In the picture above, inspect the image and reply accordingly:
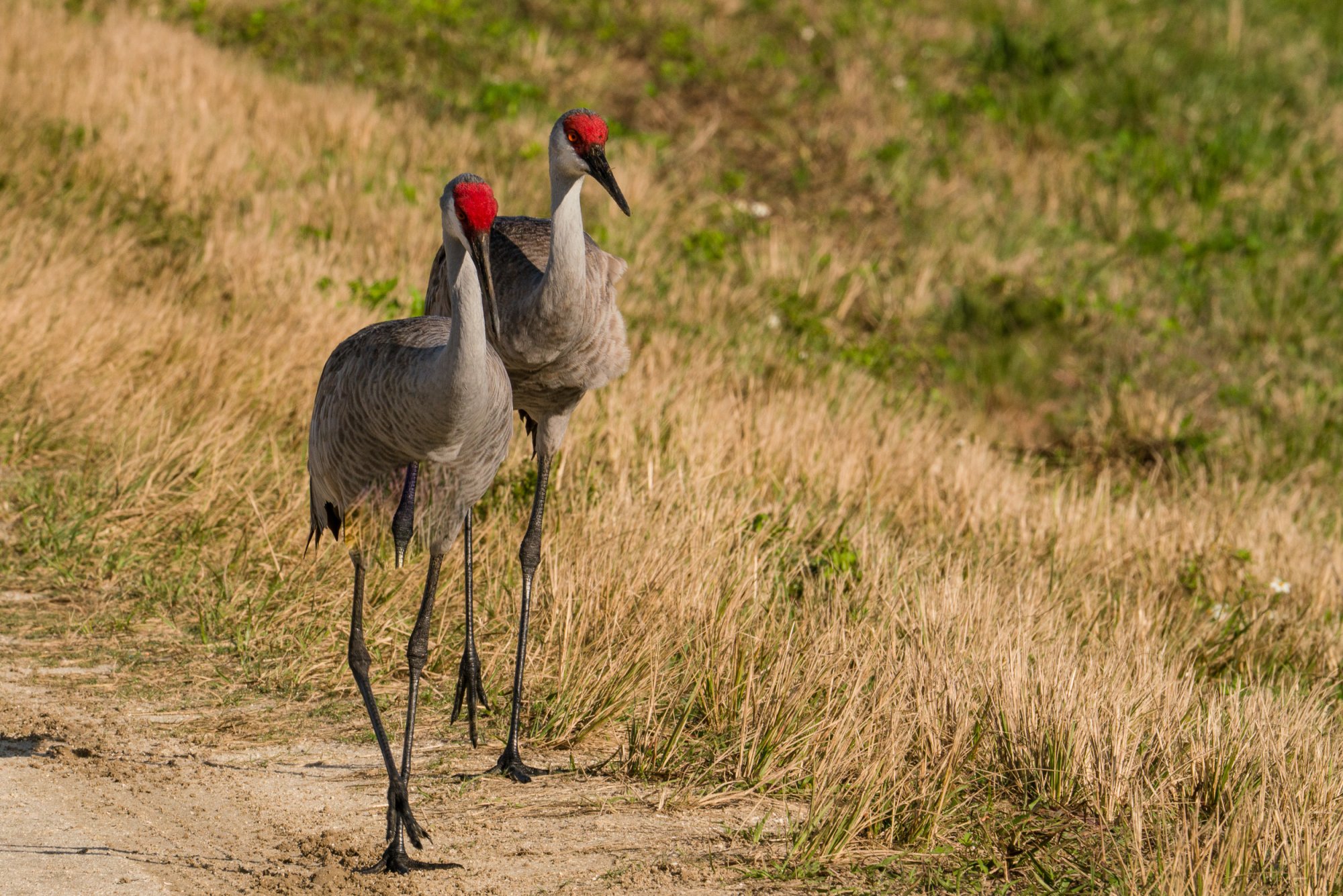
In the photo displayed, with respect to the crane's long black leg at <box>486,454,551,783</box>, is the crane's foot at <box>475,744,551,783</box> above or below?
below

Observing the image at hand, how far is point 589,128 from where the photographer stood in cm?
471

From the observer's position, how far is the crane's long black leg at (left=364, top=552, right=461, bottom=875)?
150 inches

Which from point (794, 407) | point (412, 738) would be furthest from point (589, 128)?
point (794, 407)

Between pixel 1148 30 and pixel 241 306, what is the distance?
11.1m

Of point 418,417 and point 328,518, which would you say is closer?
point 418,417

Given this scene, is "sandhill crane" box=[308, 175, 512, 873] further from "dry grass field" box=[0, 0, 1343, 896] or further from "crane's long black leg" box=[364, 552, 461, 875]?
"dry grass field" box=[0, 0, 1343, 896]

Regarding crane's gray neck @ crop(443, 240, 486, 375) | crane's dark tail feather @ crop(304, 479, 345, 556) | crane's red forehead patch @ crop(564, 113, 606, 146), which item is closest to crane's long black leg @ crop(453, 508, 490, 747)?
crane's dark tail feather @ crop(304, 479, 345, 556)

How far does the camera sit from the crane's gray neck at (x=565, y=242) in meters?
4.77

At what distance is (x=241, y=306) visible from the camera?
24.4ft

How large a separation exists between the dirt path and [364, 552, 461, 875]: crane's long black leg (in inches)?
1.7

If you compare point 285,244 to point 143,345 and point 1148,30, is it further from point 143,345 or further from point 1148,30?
point 1148,30

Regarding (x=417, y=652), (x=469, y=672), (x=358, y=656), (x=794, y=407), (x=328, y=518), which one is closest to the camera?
(x=358, y=656)

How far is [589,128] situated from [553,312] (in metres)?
0.64

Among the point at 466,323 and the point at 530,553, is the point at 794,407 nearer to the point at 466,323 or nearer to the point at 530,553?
the point at 530,553
